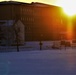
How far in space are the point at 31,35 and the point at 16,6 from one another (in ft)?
32.5

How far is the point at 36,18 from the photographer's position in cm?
8369

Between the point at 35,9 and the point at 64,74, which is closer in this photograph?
the point at 64,74

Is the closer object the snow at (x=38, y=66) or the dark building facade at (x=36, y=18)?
the snow at (x=38, y=66)

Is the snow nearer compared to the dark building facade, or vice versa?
the snow

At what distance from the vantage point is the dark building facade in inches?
3201

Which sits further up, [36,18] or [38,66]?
[36,18]

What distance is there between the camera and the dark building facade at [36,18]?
267 feet

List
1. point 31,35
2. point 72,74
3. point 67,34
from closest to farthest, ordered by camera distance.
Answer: point 72,74 → point 31,35 → point 67,34

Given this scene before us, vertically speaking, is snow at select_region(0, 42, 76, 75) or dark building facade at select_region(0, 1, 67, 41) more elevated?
dark building facade at select_region(0, 1, 67, 41)

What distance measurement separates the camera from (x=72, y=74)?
12.4m

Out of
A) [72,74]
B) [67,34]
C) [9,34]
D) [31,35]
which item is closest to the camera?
[72,74]

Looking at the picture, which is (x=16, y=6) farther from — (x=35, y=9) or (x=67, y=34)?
(x=67, y=34)

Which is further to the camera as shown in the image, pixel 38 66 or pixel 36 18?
pixel 36 18

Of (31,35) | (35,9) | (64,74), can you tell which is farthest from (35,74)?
(35,9)
